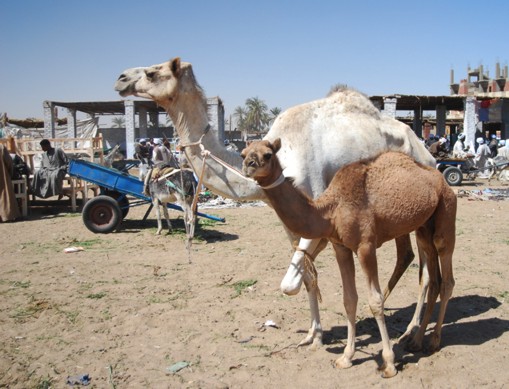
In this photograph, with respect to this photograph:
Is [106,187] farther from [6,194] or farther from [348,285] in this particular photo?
[348,285]

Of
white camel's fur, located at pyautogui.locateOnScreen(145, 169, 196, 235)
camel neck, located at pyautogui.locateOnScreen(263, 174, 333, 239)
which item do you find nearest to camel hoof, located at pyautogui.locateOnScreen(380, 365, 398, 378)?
camel neck, located at pyautogui.locateOnScreen(263, 174, 333, 239)

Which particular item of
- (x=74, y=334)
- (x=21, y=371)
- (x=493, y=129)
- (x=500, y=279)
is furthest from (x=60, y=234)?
(x=493, y=129)

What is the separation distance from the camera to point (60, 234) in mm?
10539

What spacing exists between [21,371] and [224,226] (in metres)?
7.35

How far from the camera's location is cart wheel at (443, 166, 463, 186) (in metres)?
18.7

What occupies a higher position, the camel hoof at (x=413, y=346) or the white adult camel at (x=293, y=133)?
the white adult camel at (x=293, y=133)

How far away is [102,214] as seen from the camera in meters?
10.7

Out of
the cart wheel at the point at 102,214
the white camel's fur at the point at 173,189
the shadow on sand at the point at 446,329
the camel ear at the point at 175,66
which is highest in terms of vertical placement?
the camel ear at the point at 175,66

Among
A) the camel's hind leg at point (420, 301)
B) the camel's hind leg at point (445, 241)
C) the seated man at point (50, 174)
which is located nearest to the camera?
the camel's hind leg at point (445, 241)

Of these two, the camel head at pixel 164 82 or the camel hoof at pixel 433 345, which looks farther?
the camel head at pixel 164 82

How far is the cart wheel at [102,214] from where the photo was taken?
413 inches

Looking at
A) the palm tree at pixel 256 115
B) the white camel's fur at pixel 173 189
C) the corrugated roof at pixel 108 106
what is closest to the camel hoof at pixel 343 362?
the white camel's fur at pixel 173 189

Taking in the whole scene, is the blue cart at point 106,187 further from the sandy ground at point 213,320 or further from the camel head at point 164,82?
the camel head at point 164,82

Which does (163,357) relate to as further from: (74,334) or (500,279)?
(500,279)
